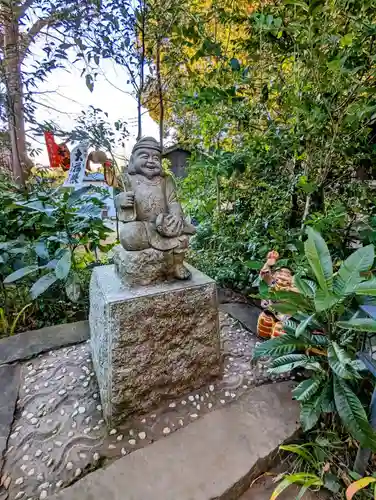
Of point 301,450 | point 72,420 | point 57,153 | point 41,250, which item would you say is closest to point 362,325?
point 301,450

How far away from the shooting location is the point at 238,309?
195 cm

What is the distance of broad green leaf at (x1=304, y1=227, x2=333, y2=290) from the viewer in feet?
3.06

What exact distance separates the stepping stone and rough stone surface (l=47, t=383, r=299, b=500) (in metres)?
0.65

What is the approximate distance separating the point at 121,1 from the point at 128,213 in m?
1.70

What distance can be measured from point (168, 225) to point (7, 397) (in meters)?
1.14

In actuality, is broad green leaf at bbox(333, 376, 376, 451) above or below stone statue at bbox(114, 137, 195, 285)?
below

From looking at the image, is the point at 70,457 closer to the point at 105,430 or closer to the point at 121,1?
the point at 105,430

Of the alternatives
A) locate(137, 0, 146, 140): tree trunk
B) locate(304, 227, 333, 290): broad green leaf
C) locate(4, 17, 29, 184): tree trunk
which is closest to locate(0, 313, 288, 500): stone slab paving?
locate(304, 227, 333, 290): broad green leaf

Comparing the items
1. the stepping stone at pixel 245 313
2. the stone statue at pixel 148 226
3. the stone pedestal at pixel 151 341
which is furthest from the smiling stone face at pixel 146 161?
the stepping stone at pixel 245 313

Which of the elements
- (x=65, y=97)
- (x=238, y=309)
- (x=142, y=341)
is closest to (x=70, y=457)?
(x=142, y=341)

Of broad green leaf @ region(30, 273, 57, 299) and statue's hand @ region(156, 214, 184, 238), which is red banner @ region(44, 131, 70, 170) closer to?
broad green leaf @ region(30, 273, 57, 299)

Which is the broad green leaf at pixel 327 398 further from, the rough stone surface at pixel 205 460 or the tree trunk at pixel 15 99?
the tree trunk at pixel 15 99

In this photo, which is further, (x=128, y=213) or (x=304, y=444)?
(x=128, y=213)

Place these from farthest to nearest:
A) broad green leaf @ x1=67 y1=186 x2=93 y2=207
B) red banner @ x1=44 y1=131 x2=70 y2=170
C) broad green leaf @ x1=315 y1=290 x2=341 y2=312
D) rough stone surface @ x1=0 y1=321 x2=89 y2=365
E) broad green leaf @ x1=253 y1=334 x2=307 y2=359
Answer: red banner @ x1=44 y1=131 x2=70 y2=170 → broad green leaf @ x1=67 y1=186 x2=93 y2=207 → rough stone surface @ x1=0 y1=321 x2=89 y2=365 → broad green leaf @ x1=253 y1=334 x2=307 y2=359 → broad green leaf @ x1=315 y1=290 x2=341 y2=312
